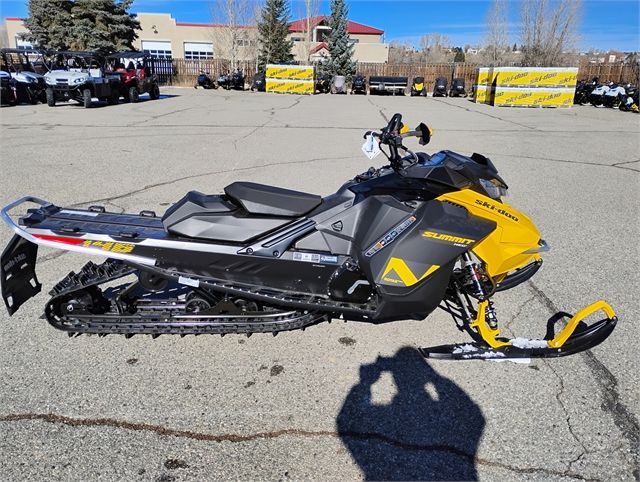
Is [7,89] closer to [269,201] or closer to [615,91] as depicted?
[269,201]

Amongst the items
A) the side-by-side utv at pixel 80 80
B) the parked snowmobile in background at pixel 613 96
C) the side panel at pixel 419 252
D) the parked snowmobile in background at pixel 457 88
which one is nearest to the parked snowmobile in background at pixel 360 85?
the parked snowmobile in background at pixel 457 88

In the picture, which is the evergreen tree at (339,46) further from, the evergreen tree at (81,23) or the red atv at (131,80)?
the red atv at (131,80)

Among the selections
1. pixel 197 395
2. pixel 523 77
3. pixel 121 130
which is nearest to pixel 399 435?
pixel 197 395

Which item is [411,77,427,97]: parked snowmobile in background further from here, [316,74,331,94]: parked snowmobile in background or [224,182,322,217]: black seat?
[224,182,322,217]: black seat

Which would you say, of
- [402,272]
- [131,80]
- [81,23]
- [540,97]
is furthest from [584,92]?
[81,23]

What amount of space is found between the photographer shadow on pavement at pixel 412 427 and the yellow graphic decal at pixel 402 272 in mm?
582

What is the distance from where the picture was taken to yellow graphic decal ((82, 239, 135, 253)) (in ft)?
9.65

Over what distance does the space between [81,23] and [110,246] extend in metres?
38.8

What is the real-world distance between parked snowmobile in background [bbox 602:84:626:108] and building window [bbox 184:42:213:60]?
49.6m

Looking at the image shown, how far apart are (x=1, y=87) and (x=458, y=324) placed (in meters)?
21.8

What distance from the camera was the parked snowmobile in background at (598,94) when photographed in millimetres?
22984

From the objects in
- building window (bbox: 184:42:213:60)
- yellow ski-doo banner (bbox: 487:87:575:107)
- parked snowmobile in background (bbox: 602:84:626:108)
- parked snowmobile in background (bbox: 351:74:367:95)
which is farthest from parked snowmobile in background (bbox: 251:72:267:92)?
building window (bbox: 184:42:213:60)

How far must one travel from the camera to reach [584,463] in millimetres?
2316

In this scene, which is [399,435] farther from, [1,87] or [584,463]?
[1,87]
